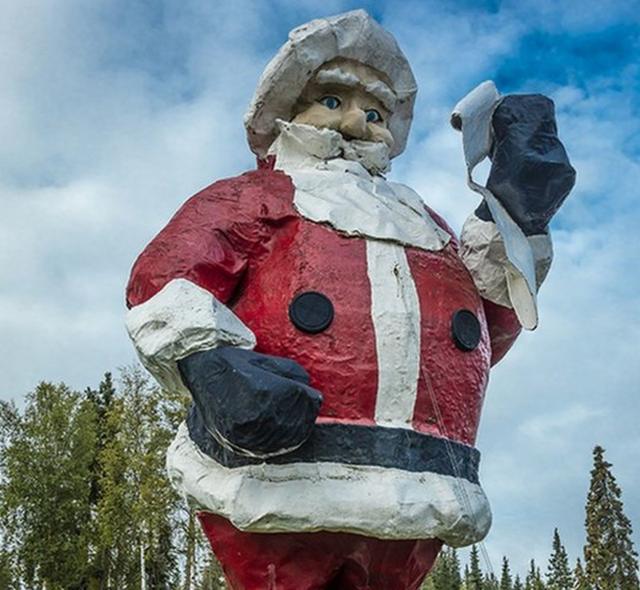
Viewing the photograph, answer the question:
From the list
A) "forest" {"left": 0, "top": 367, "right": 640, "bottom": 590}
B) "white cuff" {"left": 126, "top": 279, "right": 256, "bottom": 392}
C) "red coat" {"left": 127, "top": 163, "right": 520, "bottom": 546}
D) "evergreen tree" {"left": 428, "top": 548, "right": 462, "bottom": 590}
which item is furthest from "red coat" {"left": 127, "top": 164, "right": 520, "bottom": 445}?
"evergreen tree" {"left": 428, "top": 548, "right": 462, "bottom": 590}

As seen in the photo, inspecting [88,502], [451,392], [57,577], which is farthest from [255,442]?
[88,502]

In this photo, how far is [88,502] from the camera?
1609 cm

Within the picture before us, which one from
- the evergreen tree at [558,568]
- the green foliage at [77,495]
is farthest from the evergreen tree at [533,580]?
the green foliage at [77,495]

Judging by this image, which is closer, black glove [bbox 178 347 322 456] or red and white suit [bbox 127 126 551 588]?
black glove [bbox 178 347 322 456]

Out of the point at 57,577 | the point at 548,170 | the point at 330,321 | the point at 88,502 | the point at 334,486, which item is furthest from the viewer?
the point at 88,502

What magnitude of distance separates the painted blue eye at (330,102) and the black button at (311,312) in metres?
0.79

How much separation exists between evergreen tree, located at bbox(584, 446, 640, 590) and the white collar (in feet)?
49.2

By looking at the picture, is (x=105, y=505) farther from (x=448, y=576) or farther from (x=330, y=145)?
(x=448, y=576)

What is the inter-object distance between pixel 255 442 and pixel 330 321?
464 millimetres

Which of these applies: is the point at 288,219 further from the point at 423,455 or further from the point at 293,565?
the point at 293,565

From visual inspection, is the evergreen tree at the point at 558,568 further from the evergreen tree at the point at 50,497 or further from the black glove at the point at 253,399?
the black glove at the point at 253,399

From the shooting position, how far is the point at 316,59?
303cm

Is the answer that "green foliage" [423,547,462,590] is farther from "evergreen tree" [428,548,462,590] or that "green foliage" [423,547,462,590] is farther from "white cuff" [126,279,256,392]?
"white cuff" [126,279,256,392]

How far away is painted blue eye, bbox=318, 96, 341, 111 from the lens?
3088 millimetres
